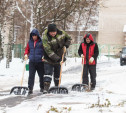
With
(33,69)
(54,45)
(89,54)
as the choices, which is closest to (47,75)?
(33,69)

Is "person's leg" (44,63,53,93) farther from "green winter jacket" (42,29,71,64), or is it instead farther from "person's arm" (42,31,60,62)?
"person's arm" (42,31,60,62)

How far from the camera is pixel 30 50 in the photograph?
336 inches

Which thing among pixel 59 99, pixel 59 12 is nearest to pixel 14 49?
pixel 59 12

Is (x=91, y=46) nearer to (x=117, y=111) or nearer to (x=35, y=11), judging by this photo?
(x=117, y=111)

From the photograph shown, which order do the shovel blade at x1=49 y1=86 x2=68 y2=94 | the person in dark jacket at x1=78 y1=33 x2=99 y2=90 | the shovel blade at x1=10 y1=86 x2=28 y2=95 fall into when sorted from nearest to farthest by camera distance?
the shovel blade at x1=49 y1=86 x2=68 y2=94, the shovel blade at x1=10 y1=86 x2=28 y2=95, the person in dark jacket at x1=78 y1=33 x2=99 y2=90

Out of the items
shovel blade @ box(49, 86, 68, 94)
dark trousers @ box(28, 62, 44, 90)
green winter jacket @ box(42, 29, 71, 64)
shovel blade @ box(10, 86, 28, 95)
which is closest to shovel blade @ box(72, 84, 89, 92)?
shovel blade @ box(49, 86, 68, 94)

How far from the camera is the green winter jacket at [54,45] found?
8219 mm

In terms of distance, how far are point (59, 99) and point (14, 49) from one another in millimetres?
24529

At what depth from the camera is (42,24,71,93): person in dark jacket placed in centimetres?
823

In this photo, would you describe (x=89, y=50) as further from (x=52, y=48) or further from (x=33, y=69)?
(x=33, y=69)

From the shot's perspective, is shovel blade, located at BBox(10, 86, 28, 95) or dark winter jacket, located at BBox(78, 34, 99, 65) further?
dark winter jacket, located at BBox(78, 34, 99, 65)

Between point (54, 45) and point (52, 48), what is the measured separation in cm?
9

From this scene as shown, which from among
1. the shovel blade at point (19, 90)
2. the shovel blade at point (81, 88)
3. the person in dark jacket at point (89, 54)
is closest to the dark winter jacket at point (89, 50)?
the person in dark jacket at point (89, 54)

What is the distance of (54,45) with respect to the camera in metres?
8.30
